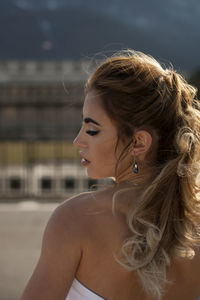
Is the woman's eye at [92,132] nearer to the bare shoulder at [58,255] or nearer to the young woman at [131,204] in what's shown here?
the young woman at [131,204]

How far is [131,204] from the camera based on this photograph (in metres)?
0.94

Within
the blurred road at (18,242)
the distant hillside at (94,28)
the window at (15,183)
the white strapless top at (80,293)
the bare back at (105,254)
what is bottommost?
the window at (15,183)

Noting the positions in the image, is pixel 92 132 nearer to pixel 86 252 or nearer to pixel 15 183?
pixel 86 252

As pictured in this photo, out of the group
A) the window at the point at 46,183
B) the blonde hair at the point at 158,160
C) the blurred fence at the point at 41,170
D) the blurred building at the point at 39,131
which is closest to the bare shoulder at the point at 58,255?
the blonde hair at the point at 158,160

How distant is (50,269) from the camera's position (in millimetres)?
868

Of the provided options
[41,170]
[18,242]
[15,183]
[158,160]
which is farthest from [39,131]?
[158,160]

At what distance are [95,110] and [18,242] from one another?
6812mm

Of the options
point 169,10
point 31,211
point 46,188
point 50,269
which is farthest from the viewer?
point 169,10

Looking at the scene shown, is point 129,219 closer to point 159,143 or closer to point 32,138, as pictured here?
point 159,143

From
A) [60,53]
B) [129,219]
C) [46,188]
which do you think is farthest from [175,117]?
[60,53]

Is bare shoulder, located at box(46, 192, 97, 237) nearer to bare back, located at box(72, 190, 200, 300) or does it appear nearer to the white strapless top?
bare back, located at box(72, 190, 200, 300)

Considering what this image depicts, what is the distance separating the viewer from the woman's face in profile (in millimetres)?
967

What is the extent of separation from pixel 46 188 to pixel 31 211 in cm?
243

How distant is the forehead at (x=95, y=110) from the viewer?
0.96m
